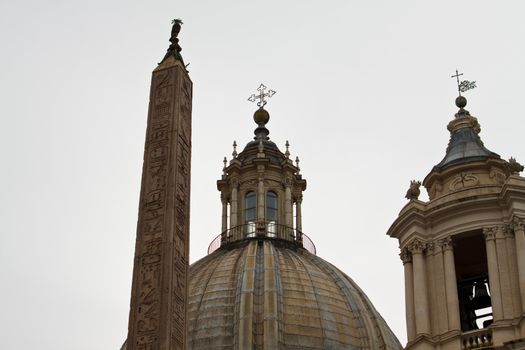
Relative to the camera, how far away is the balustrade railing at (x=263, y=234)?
150 ft

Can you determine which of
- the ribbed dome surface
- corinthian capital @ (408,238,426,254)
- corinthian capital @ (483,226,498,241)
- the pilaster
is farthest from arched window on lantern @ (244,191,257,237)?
corinthian capital @ (483,226,498,241)

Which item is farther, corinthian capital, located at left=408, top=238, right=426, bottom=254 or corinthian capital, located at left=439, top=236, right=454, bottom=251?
corinthian capital, located at left=408, top=238, right=426, bottom=254

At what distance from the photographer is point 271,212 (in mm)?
47750

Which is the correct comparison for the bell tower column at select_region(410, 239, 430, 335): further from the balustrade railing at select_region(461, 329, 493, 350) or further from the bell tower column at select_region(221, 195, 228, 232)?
the bell tower column at select_region(221, 195, 228, 232)

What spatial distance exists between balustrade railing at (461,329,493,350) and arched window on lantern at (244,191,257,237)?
19.5 metres

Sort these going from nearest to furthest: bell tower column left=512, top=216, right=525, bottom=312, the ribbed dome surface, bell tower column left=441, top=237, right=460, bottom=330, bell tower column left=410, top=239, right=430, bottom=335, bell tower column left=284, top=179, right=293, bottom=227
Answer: bell tower column left=512, top=216, right=525, bottom=312 → bell tower column left=441, top=237, right=460, bottom=330 → bell tower column left=410, top=239, right=430, bottom=335 → the ribbed dome surface → bell tower column left=284, top=179, right=293, bottom=227

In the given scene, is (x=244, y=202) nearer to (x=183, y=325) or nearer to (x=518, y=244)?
(x=518, y=244)

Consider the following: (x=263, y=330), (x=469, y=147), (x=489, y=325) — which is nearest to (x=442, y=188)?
(x=469, y=147)

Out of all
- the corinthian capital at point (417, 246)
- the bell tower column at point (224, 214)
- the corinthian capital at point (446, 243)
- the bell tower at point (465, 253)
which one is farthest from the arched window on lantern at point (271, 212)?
the corinthian capital at point (446, 243)

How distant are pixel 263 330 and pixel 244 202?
35.0 ft

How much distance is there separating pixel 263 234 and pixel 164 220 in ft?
96.5

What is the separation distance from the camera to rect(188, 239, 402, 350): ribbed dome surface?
38.3 metres

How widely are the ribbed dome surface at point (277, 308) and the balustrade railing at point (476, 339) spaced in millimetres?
11196

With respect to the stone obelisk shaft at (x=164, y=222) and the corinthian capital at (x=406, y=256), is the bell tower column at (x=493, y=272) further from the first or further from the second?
the stone obelisk shaft at (x=164, y=222)
